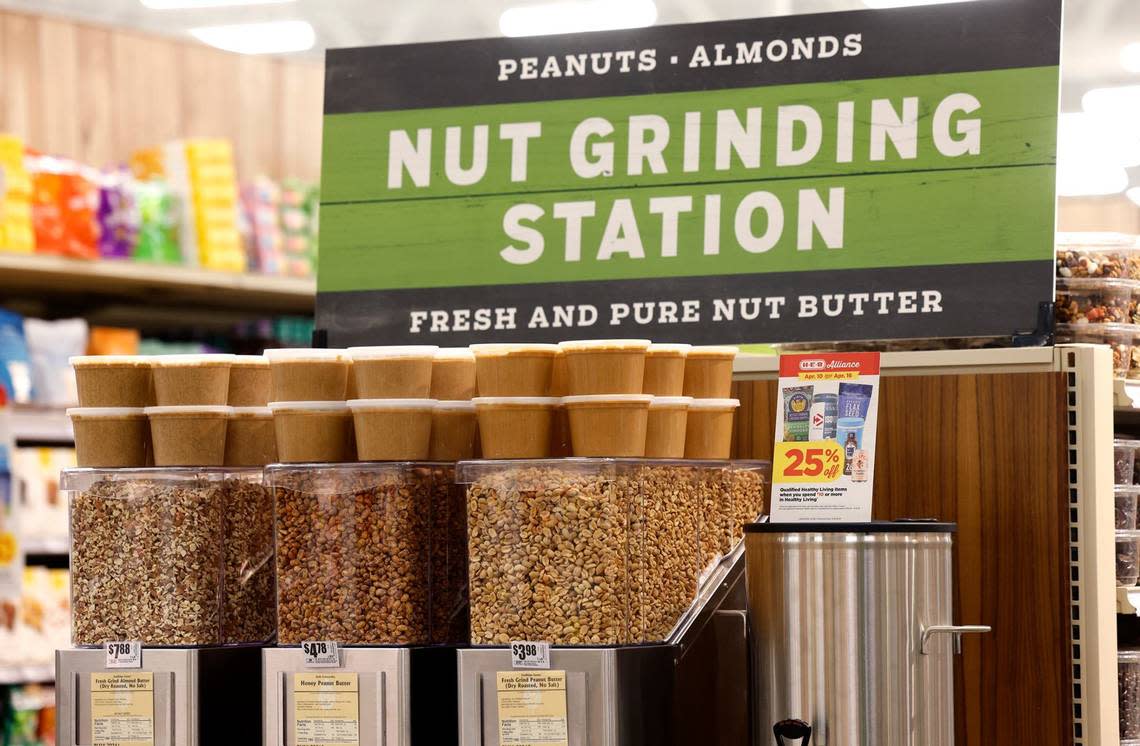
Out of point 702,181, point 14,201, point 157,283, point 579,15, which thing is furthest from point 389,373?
point 579,15

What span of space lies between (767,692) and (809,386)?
386 mm

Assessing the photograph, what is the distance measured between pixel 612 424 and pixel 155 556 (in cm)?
62

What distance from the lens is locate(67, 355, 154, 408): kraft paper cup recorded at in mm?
2029

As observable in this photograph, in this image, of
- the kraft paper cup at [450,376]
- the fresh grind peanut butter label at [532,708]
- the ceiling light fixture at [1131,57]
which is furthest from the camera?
the ceiling light fixture at [1131,57]

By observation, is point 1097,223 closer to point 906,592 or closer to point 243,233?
Answer: point 243,233

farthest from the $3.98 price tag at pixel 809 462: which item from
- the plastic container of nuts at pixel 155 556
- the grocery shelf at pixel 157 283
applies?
the grocery shelf at pixel 157 283

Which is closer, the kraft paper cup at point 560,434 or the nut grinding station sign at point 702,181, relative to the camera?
the kraft paper cup at point 560,434

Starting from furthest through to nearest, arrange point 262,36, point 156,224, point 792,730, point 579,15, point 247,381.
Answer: point 262,36, point 579,15, point 156,224, point 247,381, point 792,730

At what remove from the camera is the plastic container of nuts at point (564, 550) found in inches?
70.1

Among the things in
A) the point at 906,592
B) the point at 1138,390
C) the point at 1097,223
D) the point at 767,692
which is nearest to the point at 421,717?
the point at 767,692

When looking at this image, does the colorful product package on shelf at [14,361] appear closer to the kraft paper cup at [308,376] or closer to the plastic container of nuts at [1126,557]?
the kraft paper cup at [308,376]

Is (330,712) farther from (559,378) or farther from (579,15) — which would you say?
(579,15)

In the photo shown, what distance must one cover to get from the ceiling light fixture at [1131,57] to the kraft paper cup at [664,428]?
1023 cm

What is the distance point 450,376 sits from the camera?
1992 millimetres
